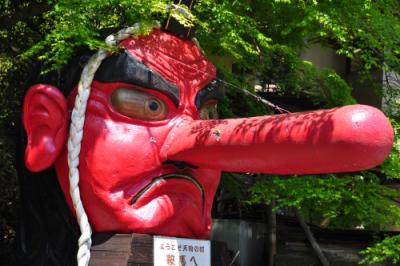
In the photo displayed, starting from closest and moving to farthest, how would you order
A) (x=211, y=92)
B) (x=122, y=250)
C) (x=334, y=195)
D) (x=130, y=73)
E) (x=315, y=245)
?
(x=122, y=250) < (x=130, y=73) < (x=211, y=92) < (x=334, y=195) < (x=315, y=245)

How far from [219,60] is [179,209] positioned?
2.58m

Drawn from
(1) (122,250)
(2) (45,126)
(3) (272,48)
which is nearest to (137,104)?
(2) (45,126)

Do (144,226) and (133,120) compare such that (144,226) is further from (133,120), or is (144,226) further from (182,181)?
(133,120)

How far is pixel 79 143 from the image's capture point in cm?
355

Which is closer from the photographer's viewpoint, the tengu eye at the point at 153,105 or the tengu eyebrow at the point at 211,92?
the tengu eye at the point at 153,105

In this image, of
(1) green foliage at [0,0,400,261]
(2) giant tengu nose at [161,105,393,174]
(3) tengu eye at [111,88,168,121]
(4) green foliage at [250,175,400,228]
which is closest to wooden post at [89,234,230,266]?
(2) giant tengu nose at [161,105,393,174]

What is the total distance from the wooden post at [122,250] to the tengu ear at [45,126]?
22.8 inches

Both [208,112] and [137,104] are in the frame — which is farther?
[208,112]

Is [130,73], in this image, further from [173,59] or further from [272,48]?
[272,48]

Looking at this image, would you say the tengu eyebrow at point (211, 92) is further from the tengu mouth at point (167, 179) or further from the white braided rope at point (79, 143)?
the white braided rope at point (79, 143)

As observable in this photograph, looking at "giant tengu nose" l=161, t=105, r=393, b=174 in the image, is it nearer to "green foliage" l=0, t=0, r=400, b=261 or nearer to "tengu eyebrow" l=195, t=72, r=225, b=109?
"tengu eyebrow" l=195, t=72, r=225, b=109

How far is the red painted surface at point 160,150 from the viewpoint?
3.16 meters

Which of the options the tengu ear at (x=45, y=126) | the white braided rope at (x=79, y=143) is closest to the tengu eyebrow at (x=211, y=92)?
the white braided rope at (x=79, y=143)

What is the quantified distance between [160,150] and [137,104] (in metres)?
0.33
